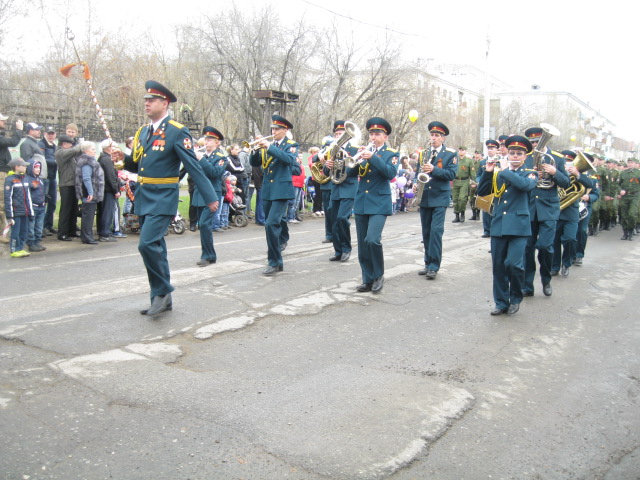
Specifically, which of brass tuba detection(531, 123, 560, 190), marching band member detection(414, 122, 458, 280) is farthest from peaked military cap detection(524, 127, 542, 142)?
marching band member detection(414, 122, 458, 280)

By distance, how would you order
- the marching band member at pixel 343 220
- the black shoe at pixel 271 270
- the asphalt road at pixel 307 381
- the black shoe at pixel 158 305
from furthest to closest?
the marching band member at pixel 343 220 < the black shoe at pixel 271 270 < the black shoe at pixel 158 305 < the asphalt road at pixel 307 381

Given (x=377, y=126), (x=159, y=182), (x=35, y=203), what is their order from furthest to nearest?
(x=35, y=203) → (x=377, y=126) → (x=159, y=182)

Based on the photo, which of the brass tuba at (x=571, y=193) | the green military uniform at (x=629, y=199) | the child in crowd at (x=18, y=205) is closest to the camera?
the child in crowd at (x=18, y=205)

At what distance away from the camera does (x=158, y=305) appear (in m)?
6.04

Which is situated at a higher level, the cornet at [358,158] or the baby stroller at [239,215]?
the cornet at [358,158]

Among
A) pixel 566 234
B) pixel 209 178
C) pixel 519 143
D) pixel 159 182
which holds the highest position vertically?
pixel 519 143

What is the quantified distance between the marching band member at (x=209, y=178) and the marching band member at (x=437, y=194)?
10.3 ft

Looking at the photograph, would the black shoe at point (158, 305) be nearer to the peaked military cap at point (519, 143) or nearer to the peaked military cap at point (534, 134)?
the peaked military cap at point (519, 143)

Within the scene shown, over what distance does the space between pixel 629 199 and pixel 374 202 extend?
1186cm

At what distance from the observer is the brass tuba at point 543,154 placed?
23.3 feet

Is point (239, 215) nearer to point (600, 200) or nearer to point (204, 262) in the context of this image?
point (204, 262)

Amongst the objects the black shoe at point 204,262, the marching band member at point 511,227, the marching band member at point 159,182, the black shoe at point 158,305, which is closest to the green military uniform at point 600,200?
the marching band member at point 511,227

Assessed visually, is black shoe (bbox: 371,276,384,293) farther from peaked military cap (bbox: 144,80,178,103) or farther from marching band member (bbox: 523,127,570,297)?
peaked military cap (bbox: 144,80,178,103)

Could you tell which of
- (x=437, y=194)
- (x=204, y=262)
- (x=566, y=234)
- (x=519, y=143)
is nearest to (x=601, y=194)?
(x=566, y=234)
